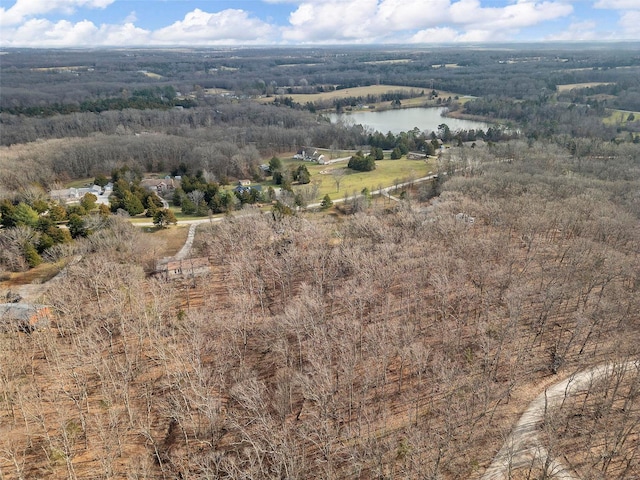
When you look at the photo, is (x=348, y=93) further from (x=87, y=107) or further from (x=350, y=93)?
(x=87, y=107)

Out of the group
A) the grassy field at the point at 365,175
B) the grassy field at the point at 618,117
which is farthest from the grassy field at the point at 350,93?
the grassy field at the point at 365,175

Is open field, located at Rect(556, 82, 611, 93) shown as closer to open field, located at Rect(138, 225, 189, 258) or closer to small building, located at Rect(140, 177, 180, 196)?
small building, located at Rect(140, 177, 180, 196)

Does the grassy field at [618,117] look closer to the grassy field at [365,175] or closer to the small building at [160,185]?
the grassy field at [365,175]

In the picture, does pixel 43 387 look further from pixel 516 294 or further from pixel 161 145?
pixel 161 145

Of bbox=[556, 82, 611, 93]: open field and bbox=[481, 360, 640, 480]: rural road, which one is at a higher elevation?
bbox=[556, 82, 611, 93]: open field

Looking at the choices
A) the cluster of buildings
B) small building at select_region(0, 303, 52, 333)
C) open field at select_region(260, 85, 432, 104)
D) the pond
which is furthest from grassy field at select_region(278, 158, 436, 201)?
open field at select_region(260, 85, 432, 104)

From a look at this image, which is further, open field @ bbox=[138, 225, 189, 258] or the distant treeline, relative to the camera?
the distant treeline

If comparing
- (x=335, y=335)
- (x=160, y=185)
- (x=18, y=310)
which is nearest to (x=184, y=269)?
(x=18, y=310)

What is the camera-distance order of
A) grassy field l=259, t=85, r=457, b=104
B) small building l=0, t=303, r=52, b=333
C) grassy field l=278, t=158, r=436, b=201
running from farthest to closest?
grassy field l=259, t=85, r=457, b=104 < grassy field l=278, t=158, r=436, b=201 < small building l=0, t=303, r=52, b=333
